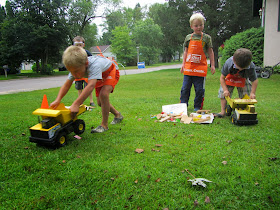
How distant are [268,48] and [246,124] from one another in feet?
41.4

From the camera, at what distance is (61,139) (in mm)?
3131

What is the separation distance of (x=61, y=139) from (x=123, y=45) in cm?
5244

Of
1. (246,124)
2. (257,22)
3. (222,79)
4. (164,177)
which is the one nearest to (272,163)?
(164,177)

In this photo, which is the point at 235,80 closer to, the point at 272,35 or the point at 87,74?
A: the point at 87,74

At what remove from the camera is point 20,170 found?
2467mm

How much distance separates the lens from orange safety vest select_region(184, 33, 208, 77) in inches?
193

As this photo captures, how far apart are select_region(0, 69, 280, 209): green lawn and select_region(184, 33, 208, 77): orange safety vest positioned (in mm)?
1635

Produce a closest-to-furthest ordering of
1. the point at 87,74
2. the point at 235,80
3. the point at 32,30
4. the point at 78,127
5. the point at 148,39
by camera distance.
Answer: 1. the point at 87,74
2. the point at 78,127
3. the point at 235,80
4. the point at 32,30
5. the point at 148,39

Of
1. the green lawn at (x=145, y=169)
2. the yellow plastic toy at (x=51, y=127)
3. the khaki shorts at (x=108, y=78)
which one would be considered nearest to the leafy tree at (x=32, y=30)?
the khaki shorts at (x=108, y=78)

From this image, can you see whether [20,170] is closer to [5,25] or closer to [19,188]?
[19,188]

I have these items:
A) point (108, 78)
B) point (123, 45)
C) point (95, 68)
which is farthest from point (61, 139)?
point (123, 45)

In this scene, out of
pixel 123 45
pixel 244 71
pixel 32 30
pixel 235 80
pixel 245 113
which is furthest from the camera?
pixel 123 45

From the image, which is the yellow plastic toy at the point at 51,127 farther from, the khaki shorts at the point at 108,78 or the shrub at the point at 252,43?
the shrub at the point at 252,43

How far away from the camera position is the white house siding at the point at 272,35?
45.3 feet
